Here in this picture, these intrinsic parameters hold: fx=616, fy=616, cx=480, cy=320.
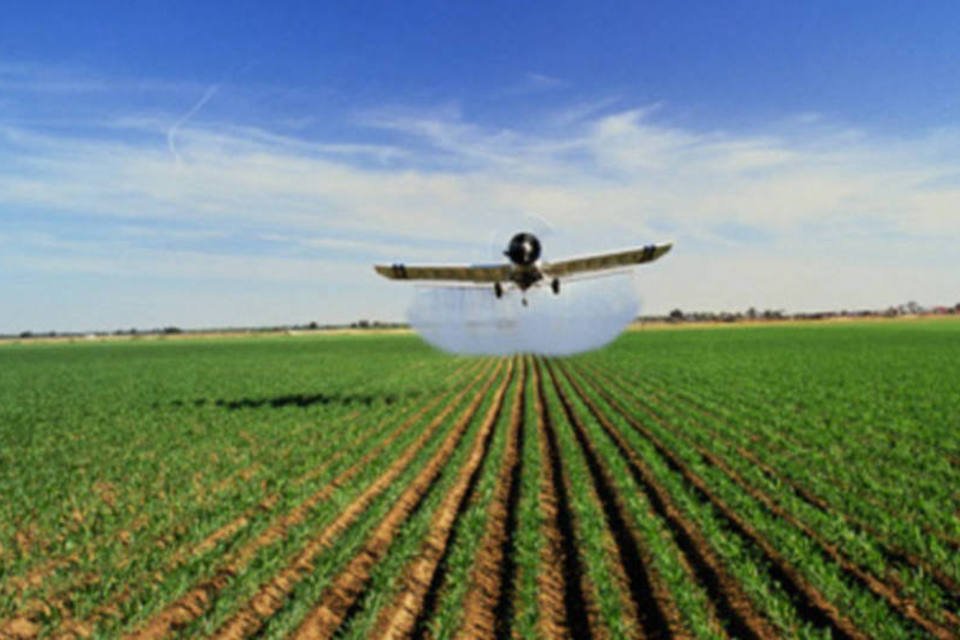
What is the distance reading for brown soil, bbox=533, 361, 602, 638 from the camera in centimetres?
843

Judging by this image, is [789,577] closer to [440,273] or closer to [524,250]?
[524,250]

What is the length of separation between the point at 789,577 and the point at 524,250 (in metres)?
17.4

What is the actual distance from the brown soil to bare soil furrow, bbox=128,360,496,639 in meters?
4.12

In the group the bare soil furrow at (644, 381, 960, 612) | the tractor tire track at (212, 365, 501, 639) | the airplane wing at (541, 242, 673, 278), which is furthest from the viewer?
the airplane wing at (541, 242, 673, 278)

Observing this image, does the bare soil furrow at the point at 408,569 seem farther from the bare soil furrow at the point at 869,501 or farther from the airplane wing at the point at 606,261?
the airplane wing at the point at 606,261

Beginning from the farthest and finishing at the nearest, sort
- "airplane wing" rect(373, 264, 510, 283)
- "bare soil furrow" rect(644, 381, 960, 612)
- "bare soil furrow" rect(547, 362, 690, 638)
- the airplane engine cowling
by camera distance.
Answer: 1. "airplane wing" rect(373, 264, 510, 283)
2. the airplane engine cowling
3. "bare soil furrow" rect(644, 381, 960, 612)
4. "bare soil furrow" rect(547, 362, 690, 638)

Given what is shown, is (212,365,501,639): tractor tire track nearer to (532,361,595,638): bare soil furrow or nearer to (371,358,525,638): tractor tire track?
(371,358,525,638): tractor tire track

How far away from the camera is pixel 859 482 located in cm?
1508

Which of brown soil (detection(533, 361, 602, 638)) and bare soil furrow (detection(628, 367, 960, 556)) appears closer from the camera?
brown soil (detection(533, 361, 602, 638))

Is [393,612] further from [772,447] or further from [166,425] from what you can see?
[166,425]

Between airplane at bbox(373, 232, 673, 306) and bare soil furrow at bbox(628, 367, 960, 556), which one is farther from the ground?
airplane at bbox(373, 232, 673, 306)

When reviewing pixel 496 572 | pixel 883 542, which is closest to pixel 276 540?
pixel 496 572

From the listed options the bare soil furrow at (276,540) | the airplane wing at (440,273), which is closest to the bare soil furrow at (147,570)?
the bare soil furrow at (276,540)

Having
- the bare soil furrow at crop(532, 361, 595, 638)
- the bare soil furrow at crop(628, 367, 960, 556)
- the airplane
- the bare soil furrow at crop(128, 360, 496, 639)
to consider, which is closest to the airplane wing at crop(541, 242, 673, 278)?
the airplane
